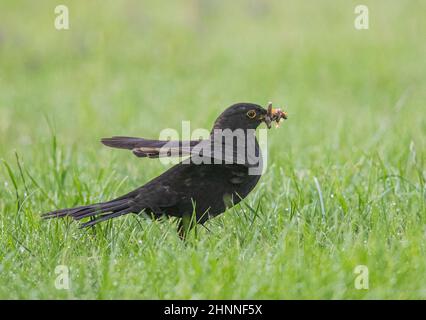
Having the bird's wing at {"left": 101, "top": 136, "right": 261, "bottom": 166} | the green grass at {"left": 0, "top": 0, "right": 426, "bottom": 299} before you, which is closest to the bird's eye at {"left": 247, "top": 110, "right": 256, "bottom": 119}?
the bird's wing at {"left": 101, "top": 136, "right": 261, "bottom": 166}

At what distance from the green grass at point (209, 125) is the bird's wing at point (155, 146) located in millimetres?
434

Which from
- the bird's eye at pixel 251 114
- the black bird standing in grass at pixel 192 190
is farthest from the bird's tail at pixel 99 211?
the bird's eye at pixel 251 114

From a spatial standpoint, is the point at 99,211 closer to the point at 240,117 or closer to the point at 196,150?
the point at 196,150

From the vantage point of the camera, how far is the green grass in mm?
3695

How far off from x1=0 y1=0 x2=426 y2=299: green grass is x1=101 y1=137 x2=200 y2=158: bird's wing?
434 millimetres

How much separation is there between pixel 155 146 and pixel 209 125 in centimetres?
321

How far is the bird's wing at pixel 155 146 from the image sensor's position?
4.03 meters

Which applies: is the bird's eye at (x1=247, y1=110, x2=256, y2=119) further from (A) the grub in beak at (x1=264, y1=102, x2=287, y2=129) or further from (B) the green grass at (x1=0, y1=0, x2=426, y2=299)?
(B) the green grass at (x1=0, y1=0, x2=426, y2=299)

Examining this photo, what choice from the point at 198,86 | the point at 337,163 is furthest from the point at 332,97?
the point at 337,163

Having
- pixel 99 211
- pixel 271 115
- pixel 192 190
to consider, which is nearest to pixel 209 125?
pixel 271 115

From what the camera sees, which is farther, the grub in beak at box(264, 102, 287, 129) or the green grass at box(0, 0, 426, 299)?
the grub in beak at box(264, 102, 287, 129)

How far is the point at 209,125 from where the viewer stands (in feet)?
24.4
